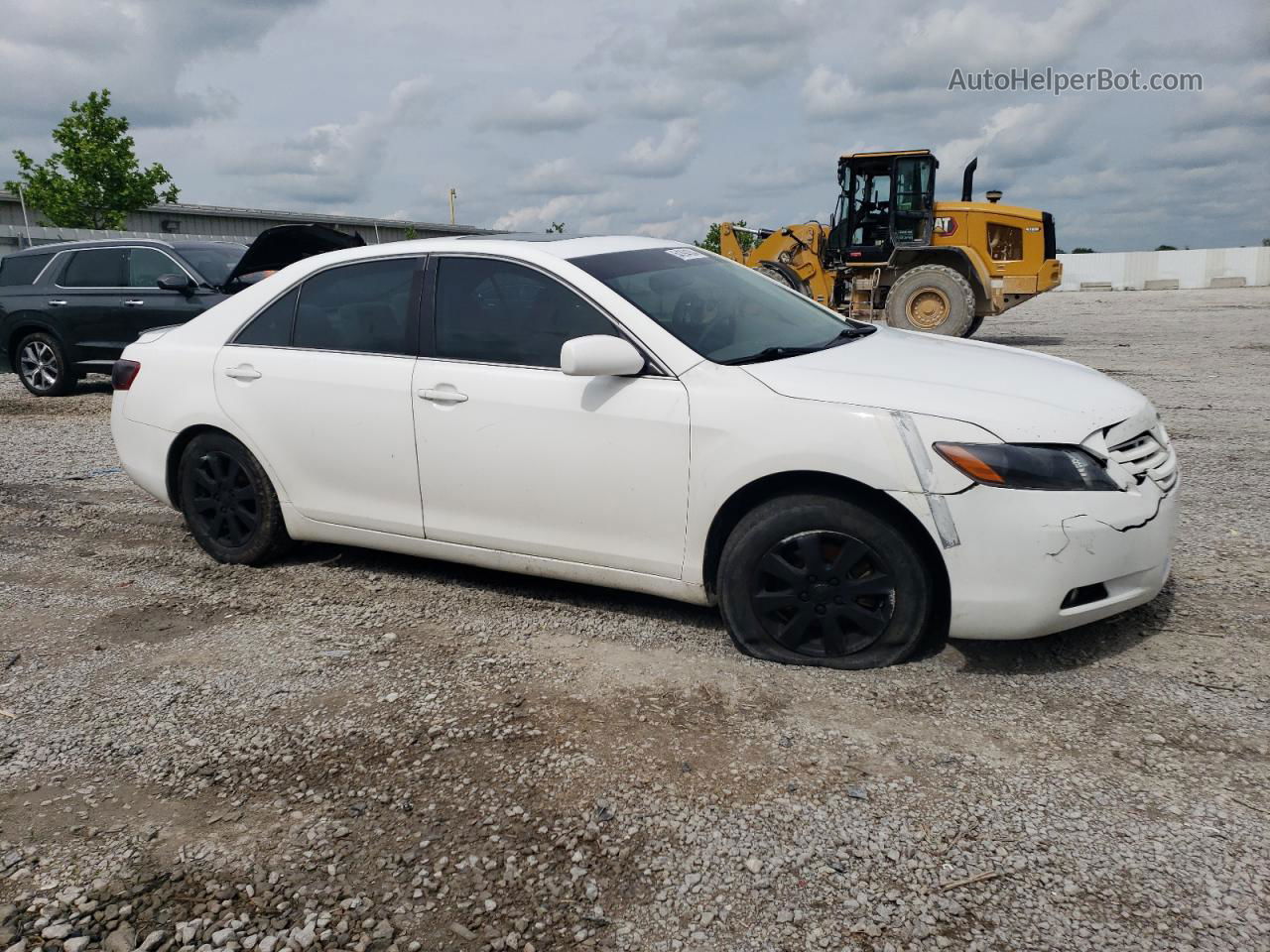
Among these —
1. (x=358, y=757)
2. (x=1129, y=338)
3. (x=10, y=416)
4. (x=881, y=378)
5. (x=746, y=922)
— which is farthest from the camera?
(x=1129, y=338)

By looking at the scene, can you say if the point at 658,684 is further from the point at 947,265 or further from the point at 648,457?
the point at 947,265

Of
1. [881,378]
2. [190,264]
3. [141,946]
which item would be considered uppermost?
[190,264]

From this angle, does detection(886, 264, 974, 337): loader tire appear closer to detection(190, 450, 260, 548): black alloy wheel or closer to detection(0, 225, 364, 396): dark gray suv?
detection(0, 225, 364, 396): dark gray suv

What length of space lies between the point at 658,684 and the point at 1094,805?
Result: 1488 millimetres

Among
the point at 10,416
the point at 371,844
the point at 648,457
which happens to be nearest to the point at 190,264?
the point at 10,416

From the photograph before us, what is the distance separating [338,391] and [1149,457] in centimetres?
337

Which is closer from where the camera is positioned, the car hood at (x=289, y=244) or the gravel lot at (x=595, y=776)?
the gravel lot at (x=595, y=776)

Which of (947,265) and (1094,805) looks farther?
(947,265)

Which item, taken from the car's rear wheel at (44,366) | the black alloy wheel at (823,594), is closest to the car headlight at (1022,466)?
the black alloy wheel at (823,594)

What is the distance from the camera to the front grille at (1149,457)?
3.48 meters

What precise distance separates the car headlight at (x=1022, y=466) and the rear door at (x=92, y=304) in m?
10.4

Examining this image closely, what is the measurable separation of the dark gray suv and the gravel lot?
6857 mm

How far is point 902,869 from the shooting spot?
2.55m

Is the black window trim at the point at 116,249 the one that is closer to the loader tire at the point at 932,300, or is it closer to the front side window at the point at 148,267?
the front side window at the point at 148,267
